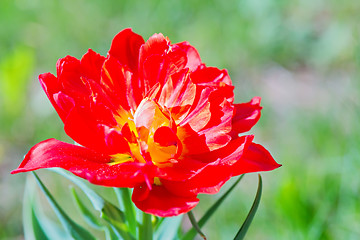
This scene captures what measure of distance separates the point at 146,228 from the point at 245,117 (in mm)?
211

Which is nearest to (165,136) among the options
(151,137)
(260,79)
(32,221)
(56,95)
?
(151,137)

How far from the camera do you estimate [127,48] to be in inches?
27.5

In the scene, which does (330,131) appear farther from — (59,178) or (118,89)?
(118,89)

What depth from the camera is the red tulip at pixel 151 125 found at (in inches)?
21.7

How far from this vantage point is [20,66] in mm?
1852

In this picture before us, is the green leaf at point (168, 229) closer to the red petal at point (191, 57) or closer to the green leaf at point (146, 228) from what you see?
the green leaf at point (146, 228)

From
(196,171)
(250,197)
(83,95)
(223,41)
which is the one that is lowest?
(250,197)

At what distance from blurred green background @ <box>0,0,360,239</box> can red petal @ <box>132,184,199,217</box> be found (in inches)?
28.1

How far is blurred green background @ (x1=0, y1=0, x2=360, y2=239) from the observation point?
1372 millimetres

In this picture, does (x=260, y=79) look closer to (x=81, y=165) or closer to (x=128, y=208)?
(x=128, y=208)

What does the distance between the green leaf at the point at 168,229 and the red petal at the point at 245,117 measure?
0.19 m

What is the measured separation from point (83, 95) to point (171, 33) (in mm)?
1619

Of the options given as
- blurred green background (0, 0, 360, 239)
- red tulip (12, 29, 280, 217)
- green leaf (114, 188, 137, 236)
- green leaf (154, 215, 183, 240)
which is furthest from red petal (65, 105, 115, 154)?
blurred green background (0, 0, 360, 239)

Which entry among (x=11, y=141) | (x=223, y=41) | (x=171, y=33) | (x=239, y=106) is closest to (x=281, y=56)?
(x=223, y=41)
